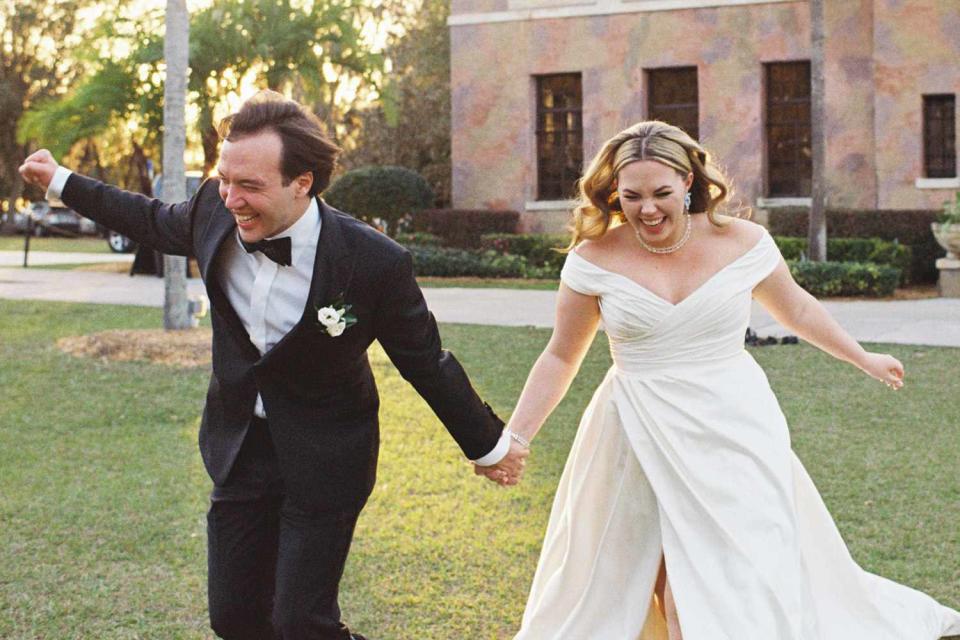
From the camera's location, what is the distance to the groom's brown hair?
366 cm

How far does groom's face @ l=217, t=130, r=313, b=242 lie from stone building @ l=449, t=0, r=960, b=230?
17646 mm

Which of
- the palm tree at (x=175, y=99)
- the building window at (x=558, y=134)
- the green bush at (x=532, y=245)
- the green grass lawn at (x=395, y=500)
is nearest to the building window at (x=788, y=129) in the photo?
the building window at (x=558, y=134)

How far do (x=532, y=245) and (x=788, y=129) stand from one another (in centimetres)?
Result: 513

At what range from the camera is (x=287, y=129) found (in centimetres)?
367

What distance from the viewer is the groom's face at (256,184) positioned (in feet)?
11.9

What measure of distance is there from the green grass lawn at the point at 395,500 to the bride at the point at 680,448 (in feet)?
1.95

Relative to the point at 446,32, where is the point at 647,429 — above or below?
below

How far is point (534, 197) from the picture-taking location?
26.4m

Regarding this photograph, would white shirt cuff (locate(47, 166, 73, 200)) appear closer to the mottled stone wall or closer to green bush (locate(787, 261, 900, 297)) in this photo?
green bush (locate(787, 261, 900, 297))

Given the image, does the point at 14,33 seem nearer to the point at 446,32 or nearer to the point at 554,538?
the point at 446,32

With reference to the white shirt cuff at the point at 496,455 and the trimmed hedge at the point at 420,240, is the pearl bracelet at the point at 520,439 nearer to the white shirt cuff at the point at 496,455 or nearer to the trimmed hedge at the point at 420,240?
the white shirt cuff at the point at 496,455

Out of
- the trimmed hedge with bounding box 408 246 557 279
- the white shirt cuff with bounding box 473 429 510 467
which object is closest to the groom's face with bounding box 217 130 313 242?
the white shirt cuff with bounding box 473 429 510 467

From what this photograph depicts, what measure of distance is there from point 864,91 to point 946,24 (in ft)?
5.61

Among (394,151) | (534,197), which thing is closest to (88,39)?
(534,197)
